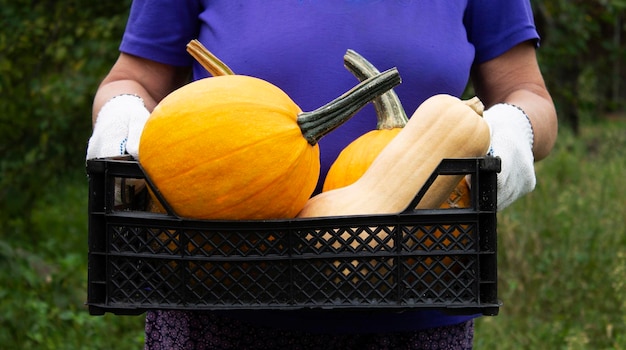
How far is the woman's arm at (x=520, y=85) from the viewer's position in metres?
1.81

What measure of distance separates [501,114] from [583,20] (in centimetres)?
406

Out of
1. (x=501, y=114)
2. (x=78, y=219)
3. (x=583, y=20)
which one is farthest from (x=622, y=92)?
(x=501, y=114)

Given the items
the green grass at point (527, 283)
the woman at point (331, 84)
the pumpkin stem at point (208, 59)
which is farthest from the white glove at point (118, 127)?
the green grass at point (527, 283)

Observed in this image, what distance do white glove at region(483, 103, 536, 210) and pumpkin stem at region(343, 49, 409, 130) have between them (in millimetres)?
157

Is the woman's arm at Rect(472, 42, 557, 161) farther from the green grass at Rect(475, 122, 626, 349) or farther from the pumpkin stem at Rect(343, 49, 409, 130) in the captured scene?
the green grass at Rect(475, 122, 626, 349)

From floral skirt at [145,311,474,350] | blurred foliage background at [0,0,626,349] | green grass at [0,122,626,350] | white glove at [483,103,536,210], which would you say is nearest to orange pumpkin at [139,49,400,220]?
white glove at [483,103,536,210]

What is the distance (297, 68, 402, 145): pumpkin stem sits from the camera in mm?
1396

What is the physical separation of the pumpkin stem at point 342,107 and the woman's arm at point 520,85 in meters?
0.48

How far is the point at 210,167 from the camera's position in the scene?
1.33 m

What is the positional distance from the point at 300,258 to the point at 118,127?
506 millimetres

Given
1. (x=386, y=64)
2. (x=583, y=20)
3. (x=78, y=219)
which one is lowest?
(x=78, y=219)

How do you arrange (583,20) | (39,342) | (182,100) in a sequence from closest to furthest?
1. (182,100)
2. (39,342)
3. (583,20)

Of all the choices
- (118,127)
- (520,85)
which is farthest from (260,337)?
(520,85)

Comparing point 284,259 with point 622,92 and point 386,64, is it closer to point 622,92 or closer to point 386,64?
point 386,64
